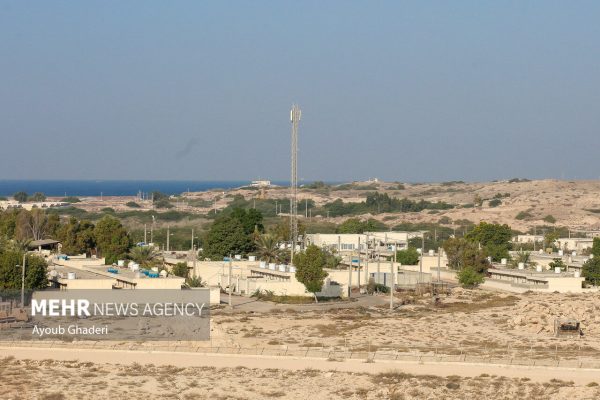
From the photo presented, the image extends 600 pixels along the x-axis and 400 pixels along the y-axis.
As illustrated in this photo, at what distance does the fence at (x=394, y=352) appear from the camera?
45.2 meters

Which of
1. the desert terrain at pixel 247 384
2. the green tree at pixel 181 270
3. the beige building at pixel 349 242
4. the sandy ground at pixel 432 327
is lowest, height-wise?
the desert terrain at pixel 247 384

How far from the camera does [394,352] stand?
4700 centimetres

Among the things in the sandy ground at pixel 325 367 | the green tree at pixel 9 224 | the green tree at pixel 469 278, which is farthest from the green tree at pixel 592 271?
the green tree at pixel 9 224

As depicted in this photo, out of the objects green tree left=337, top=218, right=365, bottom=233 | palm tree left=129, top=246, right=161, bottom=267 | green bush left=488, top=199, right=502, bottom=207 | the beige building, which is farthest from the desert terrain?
green bush left=488, top=199, right=502, bottom=207

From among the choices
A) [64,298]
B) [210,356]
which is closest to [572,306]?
[210,356]

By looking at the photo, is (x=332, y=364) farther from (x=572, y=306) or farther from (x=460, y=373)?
(x=572, y=306)

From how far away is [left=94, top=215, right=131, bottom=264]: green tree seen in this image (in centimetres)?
9075

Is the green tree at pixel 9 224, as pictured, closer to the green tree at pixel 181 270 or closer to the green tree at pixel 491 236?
the green tree at pixel 181 270

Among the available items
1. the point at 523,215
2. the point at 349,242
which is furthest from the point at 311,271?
the point at 523,215

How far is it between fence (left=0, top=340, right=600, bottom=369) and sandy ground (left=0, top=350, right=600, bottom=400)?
2.31m

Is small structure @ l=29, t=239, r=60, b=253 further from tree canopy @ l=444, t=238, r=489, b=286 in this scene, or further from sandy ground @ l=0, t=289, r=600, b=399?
sandy ground @ l=0, t=289, r=600, b=399

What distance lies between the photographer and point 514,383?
41.4 metres

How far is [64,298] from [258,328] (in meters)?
11.5

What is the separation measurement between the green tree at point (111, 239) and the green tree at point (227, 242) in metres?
7.35
